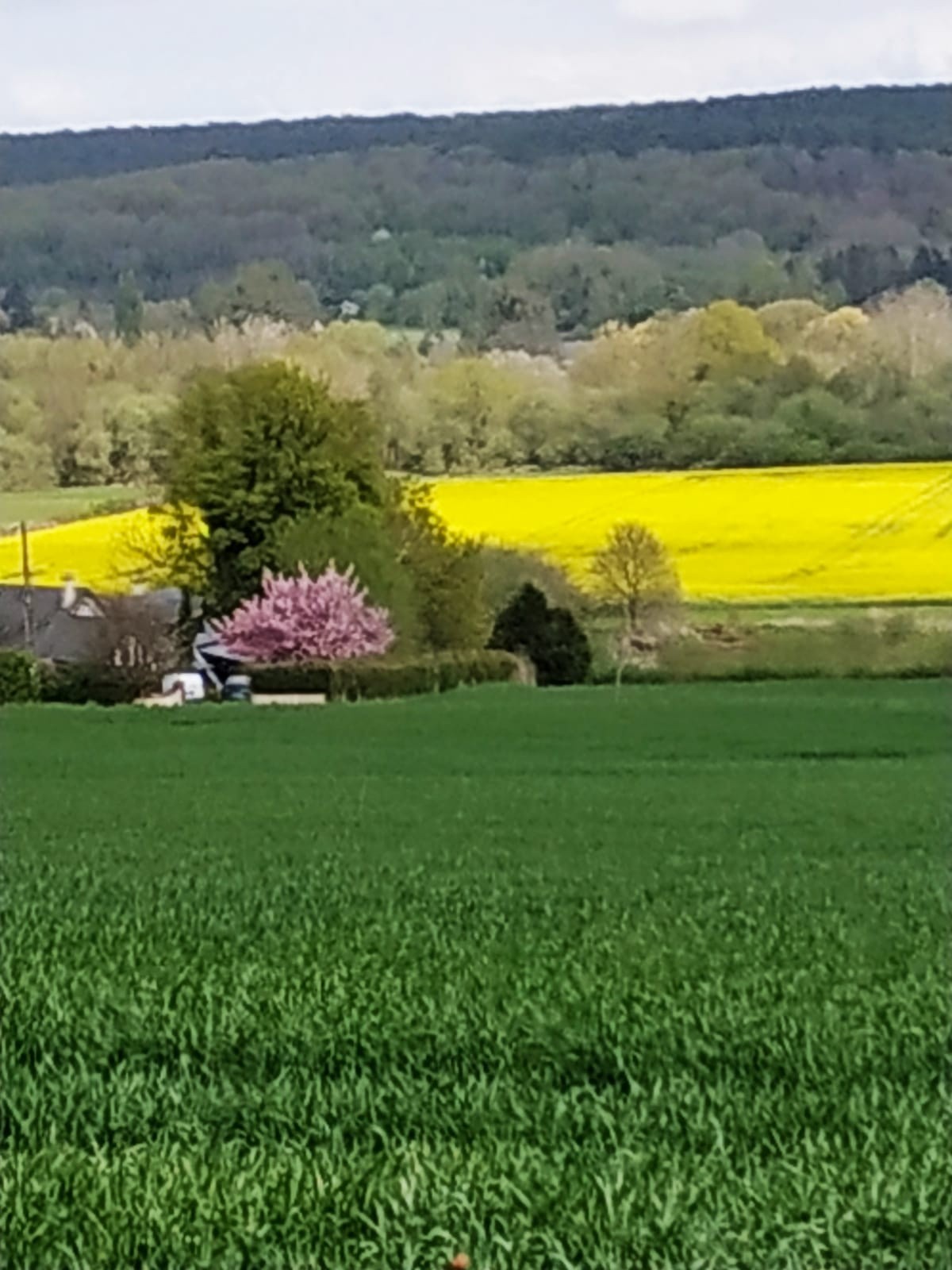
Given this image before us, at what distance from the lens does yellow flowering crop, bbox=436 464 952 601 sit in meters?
24.9

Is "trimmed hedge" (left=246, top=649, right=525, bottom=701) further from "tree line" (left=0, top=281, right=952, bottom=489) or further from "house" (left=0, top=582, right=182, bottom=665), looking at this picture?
"tree line" (left=0, top=281, right=952, bottom=489)

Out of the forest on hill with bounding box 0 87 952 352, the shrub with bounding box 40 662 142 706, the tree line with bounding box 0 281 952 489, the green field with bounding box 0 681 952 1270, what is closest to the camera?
the green field with bounding box 0 681 952 1270

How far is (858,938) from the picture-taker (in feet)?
21.3

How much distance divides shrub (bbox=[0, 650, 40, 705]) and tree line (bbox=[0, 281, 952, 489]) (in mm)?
2204

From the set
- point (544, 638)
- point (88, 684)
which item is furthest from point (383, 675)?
point (88, 684)

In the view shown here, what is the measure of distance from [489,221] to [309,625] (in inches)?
412

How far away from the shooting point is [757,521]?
Result: 28344 millimetres

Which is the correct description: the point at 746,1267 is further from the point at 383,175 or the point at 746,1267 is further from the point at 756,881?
the point at 383,175

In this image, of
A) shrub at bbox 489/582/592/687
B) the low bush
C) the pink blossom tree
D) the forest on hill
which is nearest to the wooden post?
the pink blossom tree

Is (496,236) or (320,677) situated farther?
(496,236)

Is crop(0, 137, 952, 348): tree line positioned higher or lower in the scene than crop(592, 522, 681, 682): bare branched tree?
higher

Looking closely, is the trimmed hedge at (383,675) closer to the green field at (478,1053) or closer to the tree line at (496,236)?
the tree line at (496,236)

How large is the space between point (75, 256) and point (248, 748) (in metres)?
5.01

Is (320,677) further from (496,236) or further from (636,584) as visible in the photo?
(496,236)
